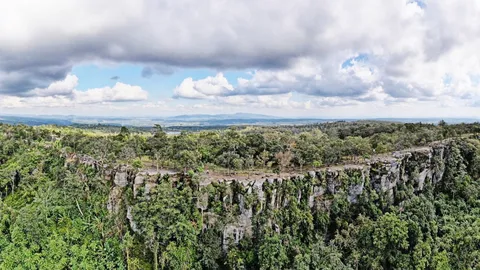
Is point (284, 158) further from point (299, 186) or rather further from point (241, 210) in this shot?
point (241, 210)

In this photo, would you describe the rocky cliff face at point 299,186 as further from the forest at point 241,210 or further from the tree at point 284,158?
the tree at point 284,158

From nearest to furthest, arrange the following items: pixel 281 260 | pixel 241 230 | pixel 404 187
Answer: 1. pixel 281 260
2. pixel 241 230
3. pixel 404 187

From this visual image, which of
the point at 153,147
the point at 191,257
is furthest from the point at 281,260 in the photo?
the point at 153,147

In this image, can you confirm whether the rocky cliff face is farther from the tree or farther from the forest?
the tree

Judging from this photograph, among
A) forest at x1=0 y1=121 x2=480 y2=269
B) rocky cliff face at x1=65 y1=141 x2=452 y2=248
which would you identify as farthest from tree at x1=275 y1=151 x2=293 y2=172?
rocky cliff face at x1=65 y1=141 x2=452 y2=248

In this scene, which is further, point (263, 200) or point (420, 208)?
point (420, 208)

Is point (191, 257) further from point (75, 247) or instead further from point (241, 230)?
point (75, 247)
